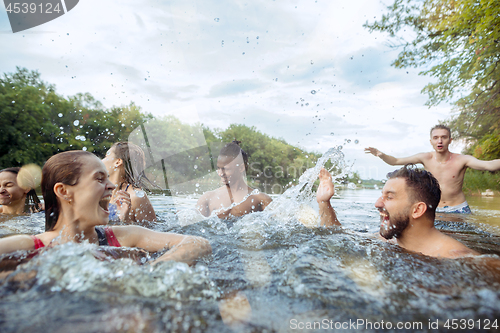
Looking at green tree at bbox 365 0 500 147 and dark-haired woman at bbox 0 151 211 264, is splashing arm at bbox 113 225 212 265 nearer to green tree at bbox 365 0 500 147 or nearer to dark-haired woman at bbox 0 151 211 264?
dark-haired woman at bbox 0 151 211 264

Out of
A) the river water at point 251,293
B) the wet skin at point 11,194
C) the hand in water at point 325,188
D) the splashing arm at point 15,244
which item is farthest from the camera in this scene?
the wet skin at point 11,194

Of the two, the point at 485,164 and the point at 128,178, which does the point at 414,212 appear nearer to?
the point at 485,164

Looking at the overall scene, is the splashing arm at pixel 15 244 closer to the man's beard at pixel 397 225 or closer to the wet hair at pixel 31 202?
the man's beard at pixel 397 225

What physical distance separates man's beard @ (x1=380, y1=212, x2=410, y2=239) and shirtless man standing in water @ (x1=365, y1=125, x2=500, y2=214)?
3234mm

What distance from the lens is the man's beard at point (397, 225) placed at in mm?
3361

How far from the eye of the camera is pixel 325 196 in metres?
4.50

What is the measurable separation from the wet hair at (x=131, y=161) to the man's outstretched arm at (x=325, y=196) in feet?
9.82

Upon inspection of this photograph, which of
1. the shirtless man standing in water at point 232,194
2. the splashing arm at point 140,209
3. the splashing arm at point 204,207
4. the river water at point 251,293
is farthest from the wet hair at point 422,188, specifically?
the splashing arm at point 140,209

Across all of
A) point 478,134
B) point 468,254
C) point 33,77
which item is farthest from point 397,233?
point 33,77

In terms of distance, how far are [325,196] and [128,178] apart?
3.22 meters

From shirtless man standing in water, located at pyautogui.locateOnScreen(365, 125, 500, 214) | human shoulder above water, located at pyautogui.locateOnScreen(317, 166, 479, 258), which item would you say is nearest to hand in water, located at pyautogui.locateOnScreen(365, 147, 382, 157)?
shirtless man standing in water, located at pyautogui.locateOnScreen(365, 125, 500, 214)

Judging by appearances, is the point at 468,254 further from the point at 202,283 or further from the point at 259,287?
Result: the point at 202,283

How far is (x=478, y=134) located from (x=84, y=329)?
26334 millimetres

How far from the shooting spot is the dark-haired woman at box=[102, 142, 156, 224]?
4848 millimetres
